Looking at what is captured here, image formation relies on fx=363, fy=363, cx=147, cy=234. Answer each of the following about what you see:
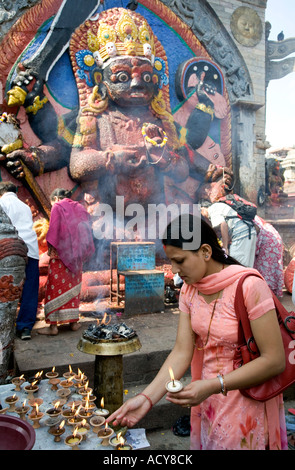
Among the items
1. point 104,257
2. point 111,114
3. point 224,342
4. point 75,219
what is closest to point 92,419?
point 224,342

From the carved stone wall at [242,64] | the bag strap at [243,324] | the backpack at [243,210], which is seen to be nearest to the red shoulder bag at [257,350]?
the bag strap at [243,324]

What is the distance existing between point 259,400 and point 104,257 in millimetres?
5336

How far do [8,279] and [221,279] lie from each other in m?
1.98

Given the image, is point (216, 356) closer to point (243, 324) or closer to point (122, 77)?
point (243, 324)

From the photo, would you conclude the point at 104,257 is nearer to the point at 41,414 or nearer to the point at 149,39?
the point at 149,39

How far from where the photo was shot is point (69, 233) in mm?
4754

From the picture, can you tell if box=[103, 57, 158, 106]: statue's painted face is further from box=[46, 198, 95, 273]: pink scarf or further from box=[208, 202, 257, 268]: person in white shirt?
box=[46, 198, 95, 273]: pink scarf

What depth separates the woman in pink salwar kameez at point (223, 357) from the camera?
163 centimetres

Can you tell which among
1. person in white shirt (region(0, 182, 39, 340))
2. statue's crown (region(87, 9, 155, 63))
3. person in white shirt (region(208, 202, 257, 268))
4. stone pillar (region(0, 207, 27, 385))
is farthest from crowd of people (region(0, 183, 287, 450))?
statue's crown (region(87, 9, 155, 63))

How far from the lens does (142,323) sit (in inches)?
202

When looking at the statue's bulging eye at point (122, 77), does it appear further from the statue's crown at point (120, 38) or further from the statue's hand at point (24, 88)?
the statue's hand at point (24, 88)

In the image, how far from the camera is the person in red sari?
183 inches

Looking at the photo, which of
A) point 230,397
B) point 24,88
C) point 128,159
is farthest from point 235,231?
point 24,88

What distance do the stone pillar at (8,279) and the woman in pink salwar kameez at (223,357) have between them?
1.66m
